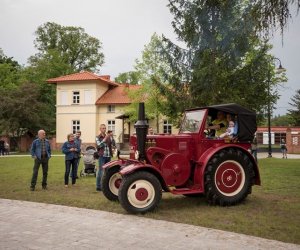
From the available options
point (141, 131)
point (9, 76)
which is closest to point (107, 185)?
point (141, 131)

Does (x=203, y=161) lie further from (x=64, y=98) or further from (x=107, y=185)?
(x=64, y=98)

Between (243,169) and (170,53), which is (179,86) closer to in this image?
(170,53)

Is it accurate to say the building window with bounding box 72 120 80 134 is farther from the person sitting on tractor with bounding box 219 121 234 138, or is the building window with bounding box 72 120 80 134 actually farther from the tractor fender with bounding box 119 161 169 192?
the tractor fender with bounding box 119 161 169 192

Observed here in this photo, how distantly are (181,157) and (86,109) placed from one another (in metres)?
39.8

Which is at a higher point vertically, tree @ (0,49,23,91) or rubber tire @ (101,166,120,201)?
tree @ (0,49,23,91)

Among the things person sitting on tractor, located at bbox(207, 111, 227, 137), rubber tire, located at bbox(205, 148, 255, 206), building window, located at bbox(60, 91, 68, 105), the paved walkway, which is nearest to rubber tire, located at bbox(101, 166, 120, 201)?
the paved walkway

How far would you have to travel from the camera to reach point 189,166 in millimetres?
9055

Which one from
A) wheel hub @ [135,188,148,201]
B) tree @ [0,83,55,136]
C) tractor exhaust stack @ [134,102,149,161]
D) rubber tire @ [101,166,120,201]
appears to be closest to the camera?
wheel hub @ [135,188,148,201]

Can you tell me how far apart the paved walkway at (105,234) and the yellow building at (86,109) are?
129ft

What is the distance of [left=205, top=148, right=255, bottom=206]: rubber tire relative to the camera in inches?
349

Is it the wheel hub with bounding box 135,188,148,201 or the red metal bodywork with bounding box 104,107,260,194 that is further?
the red metal bodywork with bounding box 104,107,260,194

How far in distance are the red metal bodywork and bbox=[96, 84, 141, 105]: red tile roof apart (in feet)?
122

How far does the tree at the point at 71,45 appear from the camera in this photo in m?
60.9

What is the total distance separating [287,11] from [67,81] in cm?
4072
